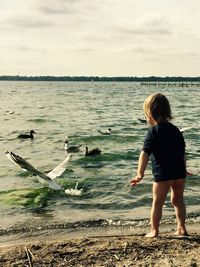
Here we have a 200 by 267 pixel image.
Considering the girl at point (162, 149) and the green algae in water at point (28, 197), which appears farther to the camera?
the green algae in water at point (28, 197)

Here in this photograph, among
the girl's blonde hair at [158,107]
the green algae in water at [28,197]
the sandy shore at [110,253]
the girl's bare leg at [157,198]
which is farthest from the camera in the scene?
the green algae in water at [28,197]

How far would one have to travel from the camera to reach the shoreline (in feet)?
17.5

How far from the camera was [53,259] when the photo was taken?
18.0 ft

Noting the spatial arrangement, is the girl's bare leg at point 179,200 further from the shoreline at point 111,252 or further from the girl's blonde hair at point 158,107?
the girl's blonde hair at point 158,107

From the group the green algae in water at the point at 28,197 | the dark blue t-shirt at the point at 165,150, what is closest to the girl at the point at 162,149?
the dark blue t-shirt at the point at 165,150

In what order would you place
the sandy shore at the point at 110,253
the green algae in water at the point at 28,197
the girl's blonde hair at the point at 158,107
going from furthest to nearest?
the green algae in water at the point at 28,197 → the girl's blonde hair at the point at 158,107 → the sandy shore at the point at 110,253

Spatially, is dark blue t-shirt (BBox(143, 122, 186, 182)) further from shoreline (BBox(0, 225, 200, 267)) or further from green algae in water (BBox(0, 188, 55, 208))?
green algae in water (BBox(0, 188, 55, 208))

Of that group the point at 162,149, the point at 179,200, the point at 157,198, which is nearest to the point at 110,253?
the point at 157,198

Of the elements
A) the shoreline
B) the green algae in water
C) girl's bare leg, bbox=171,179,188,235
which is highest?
girl's bare leg, bbox=171,179,188,235

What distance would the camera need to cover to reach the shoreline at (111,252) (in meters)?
5.34

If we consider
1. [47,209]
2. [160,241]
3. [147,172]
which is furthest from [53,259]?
[147,172]

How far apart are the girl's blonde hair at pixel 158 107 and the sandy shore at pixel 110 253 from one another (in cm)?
158

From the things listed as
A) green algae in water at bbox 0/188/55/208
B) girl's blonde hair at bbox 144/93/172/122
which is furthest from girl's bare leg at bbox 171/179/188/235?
green algae in water at bbox 0/188/55/208

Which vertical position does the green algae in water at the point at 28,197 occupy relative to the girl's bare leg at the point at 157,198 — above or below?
below
